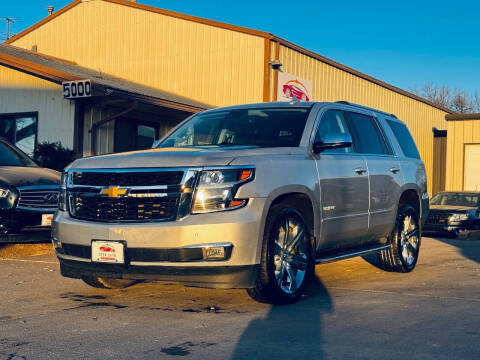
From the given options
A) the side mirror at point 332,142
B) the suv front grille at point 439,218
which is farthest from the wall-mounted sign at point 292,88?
the side mirror at point 332,142

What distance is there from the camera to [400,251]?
8.09 metres

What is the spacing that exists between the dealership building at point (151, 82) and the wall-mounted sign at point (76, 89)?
0.08 ft

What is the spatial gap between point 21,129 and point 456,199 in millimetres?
11953

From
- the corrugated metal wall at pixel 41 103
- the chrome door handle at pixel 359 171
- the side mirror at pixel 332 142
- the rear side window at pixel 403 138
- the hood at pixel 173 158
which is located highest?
the corrugated metal wall at pixel 41 103

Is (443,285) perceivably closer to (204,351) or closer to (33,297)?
(204,351)

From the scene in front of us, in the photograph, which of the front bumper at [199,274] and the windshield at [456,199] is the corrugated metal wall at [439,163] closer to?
the windshield at [456,199]

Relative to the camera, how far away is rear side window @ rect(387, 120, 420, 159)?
859 centimetres

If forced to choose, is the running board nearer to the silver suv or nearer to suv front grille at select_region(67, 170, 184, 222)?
the silver suv

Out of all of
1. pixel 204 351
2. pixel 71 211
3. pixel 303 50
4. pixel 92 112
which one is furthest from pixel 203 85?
pixel 204 351

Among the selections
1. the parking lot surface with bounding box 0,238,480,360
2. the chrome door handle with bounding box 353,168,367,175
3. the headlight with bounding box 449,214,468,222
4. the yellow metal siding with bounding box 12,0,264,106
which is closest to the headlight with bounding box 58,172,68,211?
the parking lot surface with bounding box 0,238,480,360

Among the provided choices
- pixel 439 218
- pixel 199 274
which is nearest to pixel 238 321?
pixel 199 274

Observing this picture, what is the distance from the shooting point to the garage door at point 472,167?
2838 centimetres

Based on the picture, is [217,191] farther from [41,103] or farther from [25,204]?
[41,103]

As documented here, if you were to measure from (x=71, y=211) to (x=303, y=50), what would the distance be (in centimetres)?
1848
